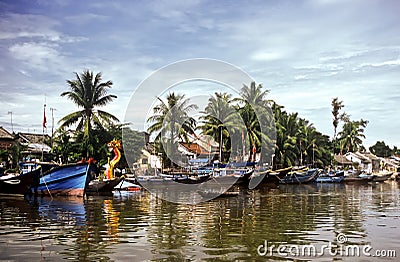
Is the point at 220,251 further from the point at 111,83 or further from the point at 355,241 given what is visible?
the point at 111,83

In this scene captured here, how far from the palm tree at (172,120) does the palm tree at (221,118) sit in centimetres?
346

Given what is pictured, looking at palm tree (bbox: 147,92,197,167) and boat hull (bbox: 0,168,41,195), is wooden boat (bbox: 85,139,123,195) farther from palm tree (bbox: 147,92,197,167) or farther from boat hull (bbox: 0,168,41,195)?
palm tree (bbox: 147,92,197,167)

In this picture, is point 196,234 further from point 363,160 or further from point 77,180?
point 363,160

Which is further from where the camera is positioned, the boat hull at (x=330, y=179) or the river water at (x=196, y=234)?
the boat hull at (x=330, y=179)

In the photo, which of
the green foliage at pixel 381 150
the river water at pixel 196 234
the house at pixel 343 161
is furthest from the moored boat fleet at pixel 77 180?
the green foliage at pixel 381 150

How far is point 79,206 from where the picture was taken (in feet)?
60.4

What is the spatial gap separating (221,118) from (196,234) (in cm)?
3322

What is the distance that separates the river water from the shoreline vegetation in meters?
19.6

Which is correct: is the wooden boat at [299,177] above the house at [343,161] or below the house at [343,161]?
below

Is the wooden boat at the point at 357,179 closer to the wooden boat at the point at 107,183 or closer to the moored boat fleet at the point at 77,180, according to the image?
the moored boat fleet at the point at 77,180

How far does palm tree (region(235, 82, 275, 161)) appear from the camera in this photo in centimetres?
4481

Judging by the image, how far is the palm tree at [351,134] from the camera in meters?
73.8

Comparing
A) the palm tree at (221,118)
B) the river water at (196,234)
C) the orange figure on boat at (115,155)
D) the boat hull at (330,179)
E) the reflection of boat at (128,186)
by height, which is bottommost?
the river water at (196,234)

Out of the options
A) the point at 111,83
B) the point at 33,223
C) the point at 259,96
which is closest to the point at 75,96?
the point at 111,83
